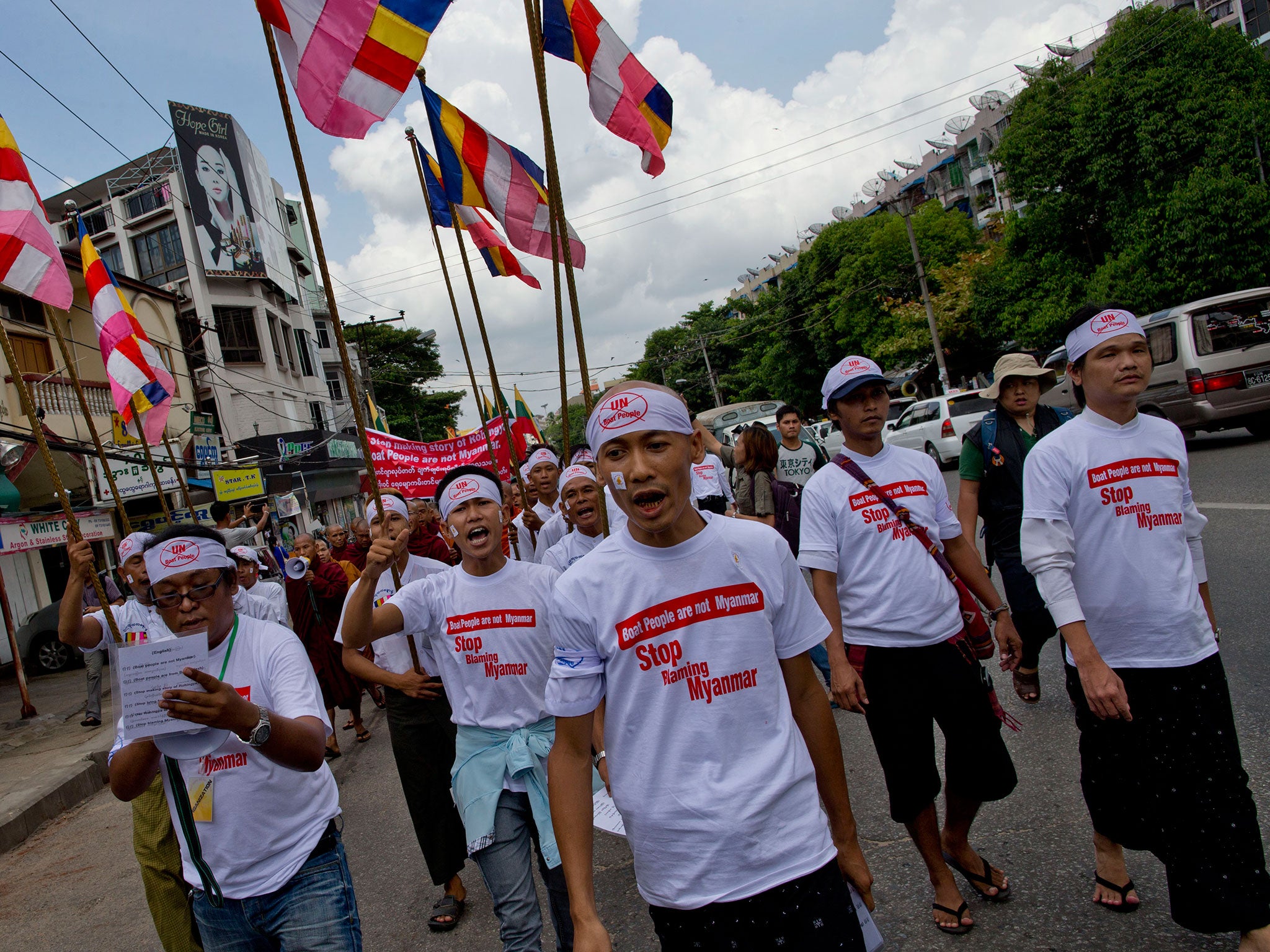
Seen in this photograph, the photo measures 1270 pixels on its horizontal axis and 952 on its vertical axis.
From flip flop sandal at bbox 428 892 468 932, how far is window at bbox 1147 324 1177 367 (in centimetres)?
1154

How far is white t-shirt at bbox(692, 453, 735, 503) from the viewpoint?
678 cm

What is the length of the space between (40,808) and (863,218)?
42.4 meters

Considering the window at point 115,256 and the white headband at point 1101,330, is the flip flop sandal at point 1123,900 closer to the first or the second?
the white headband at point 1101,330

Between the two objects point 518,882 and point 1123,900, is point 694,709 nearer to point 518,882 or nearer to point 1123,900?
point 518,882

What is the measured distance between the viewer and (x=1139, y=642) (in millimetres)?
2715

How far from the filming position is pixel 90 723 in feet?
33.1

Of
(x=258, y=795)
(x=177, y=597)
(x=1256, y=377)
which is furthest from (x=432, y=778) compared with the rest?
(x=1256, y=377)

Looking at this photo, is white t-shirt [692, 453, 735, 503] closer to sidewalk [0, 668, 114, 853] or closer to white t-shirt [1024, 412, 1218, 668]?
white t-shirt [1024, 412, 1218, 668]

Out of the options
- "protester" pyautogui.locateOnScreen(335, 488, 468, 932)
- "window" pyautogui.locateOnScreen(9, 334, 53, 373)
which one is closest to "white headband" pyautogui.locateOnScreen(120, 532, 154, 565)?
"protester" pyautogui.locateOnScreen(335, 488, 468, 932)

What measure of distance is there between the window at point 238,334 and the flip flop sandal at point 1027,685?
32.7 m

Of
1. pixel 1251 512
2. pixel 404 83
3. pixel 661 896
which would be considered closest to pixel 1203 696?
pixel 661 896

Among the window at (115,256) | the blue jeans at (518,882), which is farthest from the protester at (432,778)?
the window at (115,256)

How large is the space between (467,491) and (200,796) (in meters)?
1.41

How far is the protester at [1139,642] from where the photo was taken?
99.5 inches
